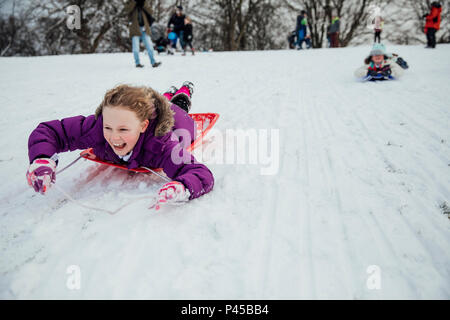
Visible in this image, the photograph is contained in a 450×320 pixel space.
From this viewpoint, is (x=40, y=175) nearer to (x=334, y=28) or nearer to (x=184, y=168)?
(x=184, y=168)

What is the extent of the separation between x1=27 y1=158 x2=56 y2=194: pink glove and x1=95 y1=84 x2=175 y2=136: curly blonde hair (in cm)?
45

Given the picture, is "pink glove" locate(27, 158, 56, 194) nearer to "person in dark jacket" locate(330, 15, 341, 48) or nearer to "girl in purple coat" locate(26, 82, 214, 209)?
"girl in purple coat" locate(26, 82, 214, 209)

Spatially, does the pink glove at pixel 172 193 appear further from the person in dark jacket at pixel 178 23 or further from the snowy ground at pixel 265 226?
the person in dark jacket at pixel 178 23

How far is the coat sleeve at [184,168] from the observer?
61.8 inches

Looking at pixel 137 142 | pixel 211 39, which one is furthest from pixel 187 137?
pixel 211 39

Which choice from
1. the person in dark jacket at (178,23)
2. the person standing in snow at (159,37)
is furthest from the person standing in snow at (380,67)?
Answer: the person standing in snow at (159,37)

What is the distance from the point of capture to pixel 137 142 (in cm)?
168

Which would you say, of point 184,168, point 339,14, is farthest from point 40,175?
point 339,14

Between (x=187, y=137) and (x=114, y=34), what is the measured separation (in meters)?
17.4

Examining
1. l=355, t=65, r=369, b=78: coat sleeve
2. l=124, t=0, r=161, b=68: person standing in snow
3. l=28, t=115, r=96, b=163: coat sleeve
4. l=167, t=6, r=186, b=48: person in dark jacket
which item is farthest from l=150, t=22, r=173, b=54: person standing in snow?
l=28, t=115, r=96, b=163: coat sleeve

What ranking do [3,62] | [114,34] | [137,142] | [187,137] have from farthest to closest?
[114,34], [3,62], [187,137], [137,142]

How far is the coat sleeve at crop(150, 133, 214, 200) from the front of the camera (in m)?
1.57

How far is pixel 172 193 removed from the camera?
1396 millimetres

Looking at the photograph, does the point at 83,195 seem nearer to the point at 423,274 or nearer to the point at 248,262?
the point at 248,262
